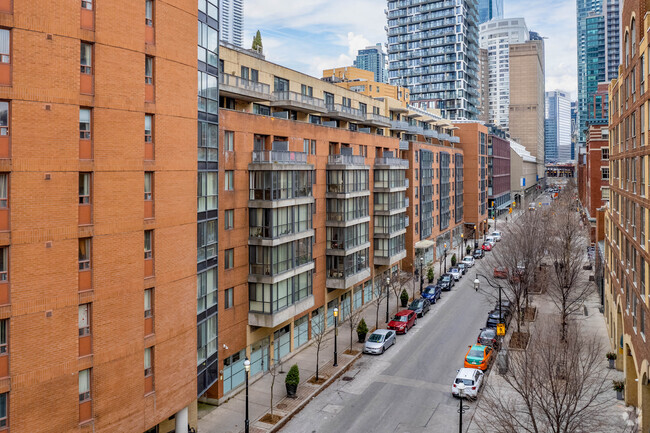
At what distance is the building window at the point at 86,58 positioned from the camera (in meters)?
19.3

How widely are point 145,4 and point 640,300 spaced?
2557cm

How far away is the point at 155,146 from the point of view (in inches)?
875

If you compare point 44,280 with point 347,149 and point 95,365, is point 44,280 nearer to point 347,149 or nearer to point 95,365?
point 95,365

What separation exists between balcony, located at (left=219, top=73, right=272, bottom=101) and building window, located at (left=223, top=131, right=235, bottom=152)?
394 cm

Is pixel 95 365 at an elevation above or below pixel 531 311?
above

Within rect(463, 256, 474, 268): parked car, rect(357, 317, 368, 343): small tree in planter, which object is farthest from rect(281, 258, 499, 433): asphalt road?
rect(463, 256, 474, 268): parked car

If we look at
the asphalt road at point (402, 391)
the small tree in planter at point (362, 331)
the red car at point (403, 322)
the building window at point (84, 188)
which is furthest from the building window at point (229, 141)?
the red car at point (403, 322)

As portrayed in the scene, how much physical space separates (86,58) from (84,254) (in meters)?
7.33

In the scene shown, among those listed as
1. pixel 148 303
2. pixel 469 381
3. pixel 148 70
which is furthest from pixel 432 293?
pixel 148 70

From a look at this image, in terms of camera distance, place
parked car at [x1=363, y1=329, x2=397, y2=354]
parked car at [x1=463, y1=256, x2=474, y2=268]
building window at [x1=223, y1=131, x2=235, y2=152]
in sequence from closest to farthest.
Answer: building window at [x1=223, y1=131, x2=235, y2=152] → parked car at [x1=363, y1=329, x2=397, y2=354] → parked car at [x1=463, y1=256, x2=474, y2=268]

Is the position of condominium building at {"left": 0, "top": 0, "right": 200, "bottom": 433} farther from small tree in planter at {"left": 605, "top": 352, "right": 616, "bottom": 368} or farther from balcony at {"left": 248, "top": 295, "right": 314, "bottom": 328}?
small tree in planter at {"left": 605, "top": 352, "right": 616, "bottom": 368}

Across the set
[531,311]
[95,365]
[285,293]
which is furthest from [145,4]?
[531,311]

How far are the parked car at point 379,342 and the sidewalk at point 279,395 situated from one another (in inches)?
38.1

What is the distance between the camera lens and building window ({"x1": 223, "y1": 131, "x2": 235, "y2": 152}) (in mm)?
31244
